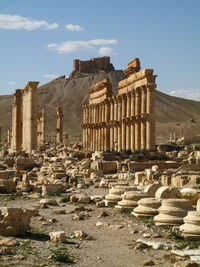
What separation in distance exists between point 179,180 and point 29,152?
24620mm

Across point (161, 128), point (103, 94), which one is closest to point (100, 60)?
point (161, 128)

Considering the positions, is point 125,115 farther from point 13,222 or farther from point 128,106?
point 13,222

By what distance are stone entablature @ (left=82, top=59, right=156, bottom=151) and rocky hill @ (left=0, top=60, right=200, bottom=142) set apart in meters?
54.4

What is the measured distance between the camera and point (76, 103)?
136 metres

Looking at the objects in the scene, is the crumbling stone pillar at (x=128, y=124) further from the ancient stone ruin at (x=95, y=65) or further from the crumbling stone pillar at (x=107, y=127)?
the ancient stone ruin at (x=95, y=65)

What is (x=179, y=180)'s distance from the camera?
18.2 metres

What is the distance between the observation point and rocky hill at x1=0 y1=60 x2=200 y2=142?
123 meters

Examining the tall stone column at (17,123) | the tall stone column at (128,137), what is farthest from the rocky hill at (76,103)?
the tall stone column at (128,137)

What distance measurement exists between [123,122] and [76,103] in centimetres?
9673

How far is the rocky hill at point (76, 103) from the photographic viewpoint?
405 ft

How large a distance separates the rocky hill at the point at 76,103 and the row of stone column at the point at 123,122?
54.9 metres

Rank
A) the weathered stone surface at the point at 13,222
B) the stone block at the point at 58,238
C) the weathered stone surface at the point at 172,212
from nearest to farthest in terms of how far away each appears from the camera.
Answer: the stone block at the point at 58,238
the weathered stone surface at the point at 13,222
the weathered stone surface at the point at 172,212

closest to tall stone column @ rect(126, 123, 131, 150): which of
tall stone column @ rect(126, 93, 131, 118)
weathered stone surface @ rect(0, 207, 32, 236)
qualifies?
tall stone column @ rect(126, 93, 131, 118)

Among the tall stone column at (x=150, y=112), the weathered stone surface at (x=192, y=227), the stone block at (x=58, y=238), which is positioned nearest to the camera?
the stone block at (x=58, y=238)
